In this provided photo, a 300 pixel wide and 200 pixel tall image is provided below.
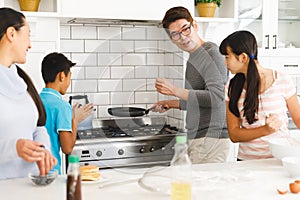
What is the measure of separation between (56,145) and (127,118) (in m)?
0.97

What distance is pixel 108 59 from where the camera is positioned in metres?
3.49

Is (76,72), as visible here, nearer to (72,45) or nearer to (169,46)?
(72,45)

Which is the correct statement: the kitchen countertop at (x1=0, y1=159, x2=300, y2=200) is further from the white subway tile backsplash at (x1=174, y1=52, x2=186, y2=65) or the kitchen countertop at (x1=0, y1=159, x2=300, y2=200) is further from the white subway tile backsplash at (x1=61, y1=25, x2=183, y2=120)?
the white subway tile backsplash at (x1=61, y1=25, x2=183, y2=120)

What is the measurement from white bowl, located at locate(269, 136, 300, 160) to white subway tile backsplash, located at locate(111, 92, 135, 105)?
1492mm

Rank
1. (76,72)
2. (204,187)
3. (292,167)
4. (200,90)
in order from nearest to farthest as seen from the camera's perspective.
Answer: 1. (204,187)
2. (292,167)
3. (200,90)
4. (76,72)

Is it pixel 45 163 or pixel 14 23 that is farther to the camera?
pixel 14 23

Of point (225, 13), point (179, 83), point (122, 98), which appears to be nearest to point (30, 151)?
point (179, 83)

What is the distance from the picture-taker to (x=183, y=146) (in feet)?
4.83

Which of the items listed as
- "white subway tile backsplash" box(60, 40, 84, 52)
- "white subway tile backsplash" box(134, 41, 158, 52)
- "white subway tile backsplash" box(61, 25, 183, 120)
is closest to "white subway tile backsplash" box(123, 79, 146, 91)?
"white subway tile backsplash" box(61, 25, 183, 120)

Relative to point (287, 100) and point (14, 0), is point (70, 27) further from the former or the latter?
point (287, 100)

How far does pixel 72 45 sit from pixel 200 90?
1253mm

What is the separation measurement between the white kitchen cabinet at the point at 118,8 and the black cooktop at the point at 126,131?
750mm

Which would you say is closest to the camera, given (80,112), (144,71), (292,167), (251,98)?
(292,167)

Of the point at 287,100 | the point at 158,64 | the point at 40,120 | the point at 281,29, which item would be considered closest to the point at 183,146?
the point at 40,120
